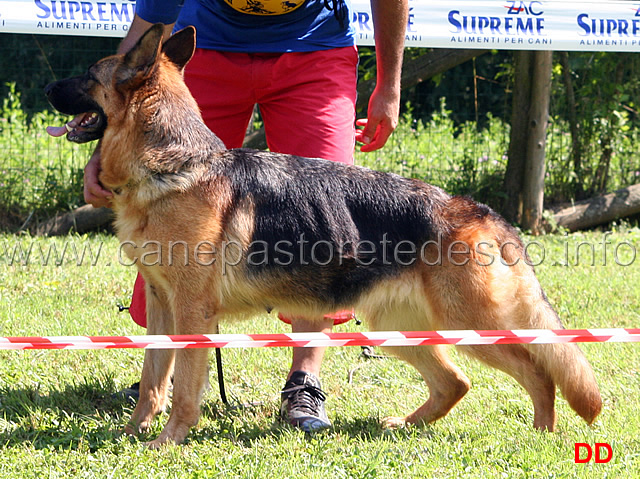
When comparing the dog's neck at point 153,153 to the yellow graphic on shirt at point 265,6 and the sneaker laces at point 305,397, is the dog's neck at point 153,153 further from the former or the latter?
the sneaker laces at point 305,397

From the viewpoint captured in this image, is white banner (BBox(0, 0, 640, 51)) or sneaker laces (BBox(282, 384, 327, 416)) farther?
white banner (BBox(0, 0, 640, 51))

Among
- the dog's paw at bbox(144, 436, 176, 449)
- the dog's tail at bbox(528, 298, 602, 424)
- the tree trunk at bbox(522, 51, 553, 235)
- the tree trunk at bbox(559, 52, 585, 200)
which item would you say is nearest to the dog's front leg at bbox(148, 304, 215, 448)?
the dog's paw at bbox(144, 436, 176, 449)

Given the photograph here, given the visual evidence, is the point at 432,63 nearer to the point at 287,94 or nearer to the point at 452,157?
the point at 452,157

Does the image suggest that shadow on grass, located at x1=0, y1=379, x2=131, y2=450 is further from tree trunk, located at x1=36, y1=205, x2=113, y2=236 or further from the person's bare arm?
tree trunk, located at x1=36, y1=205, x2=113, y2=236

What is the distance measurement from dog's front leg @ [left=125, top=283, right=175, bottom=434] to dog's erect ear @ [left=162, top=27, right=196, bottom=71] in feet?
3.58

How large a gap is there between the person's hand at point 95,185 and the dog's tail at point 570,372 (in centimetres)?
207

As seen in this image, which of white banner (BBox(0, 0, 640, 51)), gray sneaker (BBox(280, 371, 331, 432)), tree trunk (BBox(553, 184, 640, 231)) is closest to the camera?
gray sneaker (BBox(280, 371, 331, 432))

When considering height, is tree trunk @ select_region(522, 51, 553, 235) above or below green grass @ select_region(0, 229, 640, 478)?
above

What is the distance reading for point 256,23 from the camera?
12.2 feet

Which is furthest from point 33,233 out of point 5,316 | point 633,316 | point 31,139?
point 633,316

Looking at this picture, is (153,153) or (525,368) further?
(525,368)

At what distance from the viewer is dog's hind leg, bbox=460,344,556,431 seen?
3365mm

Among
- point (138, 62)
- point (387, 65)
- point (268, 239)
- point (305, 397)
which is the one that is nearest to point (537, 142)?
point (387, 65)

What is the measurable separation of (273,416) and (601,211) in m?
5.53
